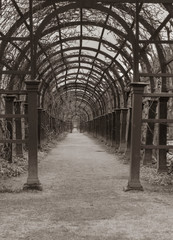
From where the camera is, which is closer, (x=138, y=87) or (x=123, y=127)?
(x=138, y=87)

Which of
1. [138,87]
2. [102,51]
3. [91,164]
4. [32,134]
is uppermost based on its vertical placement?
[102,51]

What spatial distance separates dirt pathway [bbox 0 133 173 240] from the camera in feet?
13.2

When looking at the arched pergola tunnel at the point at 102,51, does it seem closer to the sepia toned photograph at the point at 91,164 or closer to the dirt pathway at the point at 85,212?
the sepia toned photograph at the point at 91,164

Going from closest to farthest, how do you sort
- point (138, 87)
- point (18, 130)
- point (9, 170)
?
point (138, 87) < point (9, 170) < point (18, 130)

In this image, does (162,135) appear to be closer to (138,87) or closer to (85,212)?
(138,87)

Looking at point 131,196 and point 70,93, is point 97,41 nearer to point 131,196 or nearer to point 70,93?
point 131,196

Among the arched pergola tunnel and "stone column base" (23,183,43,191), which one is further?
the arched pergola tunnel

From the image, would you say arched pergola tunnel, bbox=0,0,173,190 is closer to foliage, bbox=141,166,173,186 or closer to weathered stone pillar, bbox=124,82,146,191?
weathered stone pillar, bbox=124,82,146,191

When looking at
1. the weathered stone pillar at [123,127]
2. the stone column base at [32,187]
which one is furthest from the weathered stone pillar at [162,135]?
the weathered stone pillar at [123,127]

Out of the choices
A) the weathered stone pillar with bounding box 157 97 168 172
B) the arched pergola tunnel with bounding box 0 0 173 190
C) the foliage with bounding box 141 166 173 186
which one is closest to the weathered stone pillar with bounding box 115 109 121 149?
the arched pergola tunnel with bounding box 0 0 173 190

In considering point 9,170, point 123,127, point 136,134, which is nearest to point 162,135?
point 136,134

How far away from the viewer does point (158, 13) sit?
28.0 feet

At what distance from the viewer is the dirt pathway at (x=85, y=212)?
402 cm

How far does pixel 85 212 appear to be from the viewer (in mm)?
4953
